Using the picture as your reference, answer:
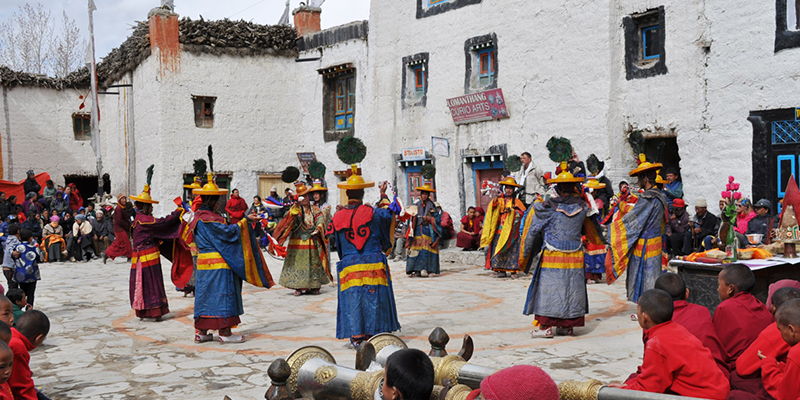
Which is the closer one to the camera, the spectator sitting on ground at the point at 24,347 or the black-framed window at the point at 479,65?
the spectator sitting on ground at the point at 24,347

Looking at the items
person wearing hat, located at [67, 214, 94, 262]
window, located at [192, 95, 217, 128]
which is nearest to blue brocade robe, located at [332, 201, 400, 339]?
person wearing hat, located at [67, 214, 94, 262]

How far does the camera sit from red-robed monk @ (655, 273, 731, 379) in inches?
175

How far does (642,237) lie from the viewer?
8.30 m

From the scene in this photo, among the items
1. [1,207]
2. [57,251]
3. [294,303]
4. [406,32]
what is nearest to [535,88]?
[406,32]

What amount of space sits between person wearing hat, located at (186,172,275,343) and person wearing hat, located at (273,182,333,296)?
3135 millimetres

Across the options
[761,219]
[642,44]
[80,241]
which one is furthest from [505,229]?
[80,241]

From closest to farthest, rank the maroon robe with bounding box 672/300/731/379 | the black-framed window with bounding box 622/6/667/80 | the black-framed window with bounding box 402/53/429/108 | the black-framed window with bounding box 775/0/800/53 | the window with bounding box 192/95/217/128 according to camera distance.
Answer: the maroon robe with bounding box 672/300/731/379 → the black-framed window with bounding box 775/0/800/53 → the black-framed window with bounding box 622/6/667/80 → the black-framed window with bounding box 402/53/429/108 → the window with bounding box 192/95/217/128

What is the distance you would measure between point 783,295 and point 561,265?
344 centimetres

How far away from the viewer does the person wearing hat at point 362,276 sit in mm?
7250

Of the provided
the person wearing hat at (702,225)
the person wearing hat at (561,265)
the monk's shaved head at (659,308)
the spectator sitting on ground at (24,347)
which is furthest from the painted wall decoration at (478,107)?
the spectator sitting on ground at (24,347)

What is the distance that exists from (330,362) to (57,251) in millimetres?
14991

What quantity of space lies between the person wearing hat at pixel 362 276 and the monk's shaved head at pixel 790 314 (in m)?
4.10

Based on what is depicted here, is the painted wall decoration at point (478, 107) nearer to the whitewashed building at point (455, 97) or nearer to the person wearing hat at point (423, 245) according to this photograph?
the whitewashed building at point (455, 97)

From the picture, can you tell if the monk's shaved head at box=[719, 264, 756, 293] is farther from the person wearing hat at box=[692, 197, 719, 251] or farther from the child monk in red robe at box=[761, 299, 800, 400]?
the person wearing hat at box=[692, 197, 719, 251]
